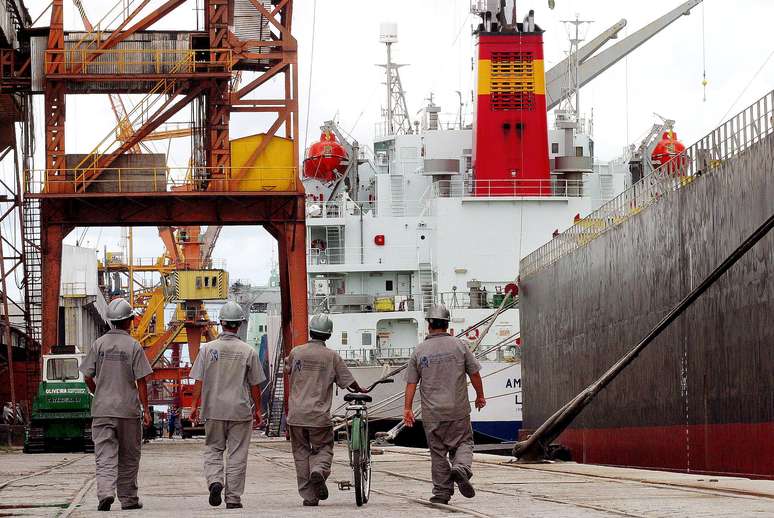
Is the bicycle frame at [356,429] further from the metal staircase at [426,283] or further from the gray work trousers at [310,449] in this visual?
the metal staircase at [426,283]

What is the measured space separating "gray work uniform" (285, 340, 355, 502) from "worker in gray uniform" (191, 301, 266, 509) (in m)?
0.37

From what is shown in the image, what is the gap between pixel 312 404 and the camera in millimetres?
11844

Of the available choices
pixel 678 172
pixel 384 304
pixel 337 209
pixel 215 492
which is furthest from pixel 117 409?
pixel 337 209

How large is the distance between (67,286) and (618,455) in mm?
48121

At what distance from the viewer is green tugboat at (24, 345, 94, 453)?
1246 inches

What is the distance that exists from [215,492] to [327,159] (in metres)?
38.3

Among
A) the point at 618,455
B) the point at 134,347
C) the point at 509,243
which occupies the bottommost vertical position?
the point at 618,455

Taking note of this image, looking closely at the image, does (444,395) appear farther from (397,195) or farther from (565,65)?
(565,65)

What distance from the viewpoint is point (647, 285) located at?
2236 cm

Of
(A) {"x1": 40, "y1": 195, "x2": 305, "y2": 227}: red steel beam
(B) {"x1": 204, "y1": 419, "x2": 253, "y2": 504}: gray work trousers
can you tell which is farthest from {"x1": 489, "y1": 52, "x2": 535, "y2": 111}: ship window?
(B) {"x1": 204, "y1": 419, "x2": 253, "y2": 504}: gray work trousers

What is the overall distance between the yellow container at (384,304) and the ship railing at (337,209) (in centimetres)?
345

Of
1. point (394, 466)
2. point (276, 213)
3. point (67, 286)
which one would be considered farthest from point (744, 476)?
point (67, 286)

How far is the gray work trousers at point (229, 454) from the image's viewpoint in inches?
445

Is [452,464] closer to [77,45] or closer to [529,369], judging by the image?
[529,369]
